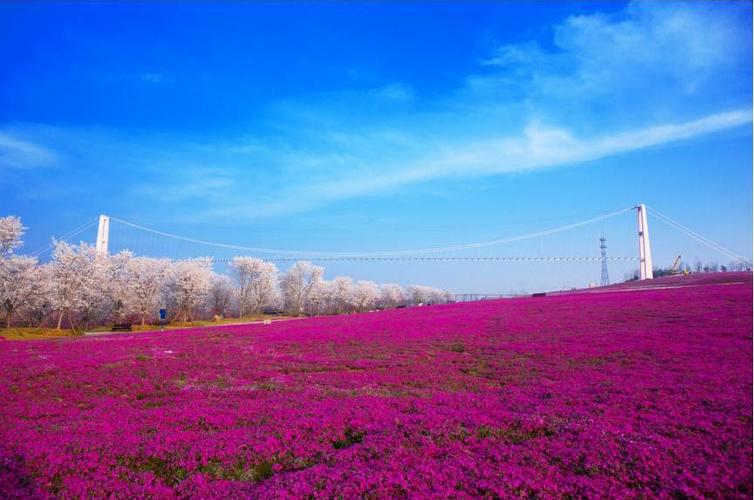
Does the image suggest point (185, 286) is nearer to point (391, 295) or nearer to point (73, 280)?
point (73, 280)

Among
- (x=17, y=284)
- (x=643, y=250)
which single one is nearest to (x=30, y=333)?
(x=17, y=284)

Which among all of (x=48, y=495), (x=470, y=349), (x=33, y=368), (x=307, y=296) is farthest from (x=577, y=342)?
(x=307, y=296)

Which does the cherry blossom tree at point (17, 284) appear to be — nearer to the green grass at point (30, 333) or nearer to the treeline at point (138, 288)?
the treeline at point (138, 288)

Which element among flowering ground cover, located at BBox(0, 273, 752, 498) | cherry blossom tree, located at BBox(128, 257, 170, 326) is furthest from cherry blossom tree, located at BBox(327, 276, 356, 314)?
flowering ground cover, located at BBox(0, 273, 752, 498)

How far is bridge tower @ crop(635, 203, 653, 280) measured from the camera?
89000 millimetres

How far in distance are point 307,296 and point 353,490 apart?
97757 mm

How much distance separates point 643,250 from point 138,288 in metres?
92.6

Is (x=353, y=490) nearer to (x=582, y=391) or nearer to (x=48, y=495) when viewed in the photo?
(x=48, y=495)

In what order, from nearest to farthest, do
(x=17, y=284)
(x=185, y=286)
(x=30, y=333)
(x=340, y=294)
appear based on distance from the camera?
1. (x=30, y=333)
2. (x=17, y=284)
3. (x=185, y=286)
4. (x=340, y=294)

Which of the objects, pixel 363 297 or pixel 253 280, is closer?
pixel 253 280

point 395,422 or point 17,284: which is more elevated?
point 17,284

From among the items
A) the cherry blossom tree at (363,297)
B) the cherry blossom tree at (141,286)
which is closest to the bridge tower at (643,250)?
the cherry blossom tree at (363,297)

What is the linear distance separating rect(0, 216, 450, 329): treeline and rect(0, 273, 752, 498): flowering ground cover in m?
32.9

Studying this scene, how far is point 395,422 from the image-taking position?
9.20 metres
